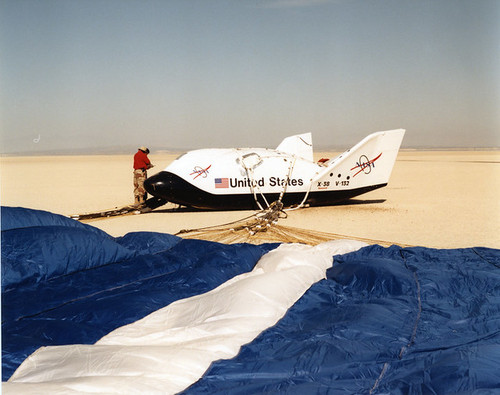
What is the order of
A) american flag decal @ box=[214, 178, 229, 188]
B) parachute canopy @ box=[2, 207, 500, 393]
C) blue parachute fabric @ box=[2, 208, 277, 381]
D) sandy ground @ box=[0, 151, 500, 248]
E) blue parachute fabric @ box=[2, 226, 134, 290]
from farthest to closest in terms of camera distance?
american flag decal @ box=[214, 178, 229, 188], sandy ground @ box=[0, 151, 500, 248], blue parachute fabric @ box=[2, 226, 134, 290], blue parachute fabric @ box=[2, 208, 277, 381], parachute canopy @ box=[2, 207, 500, 393]

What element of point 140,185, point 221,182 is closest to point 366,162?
point 221,182

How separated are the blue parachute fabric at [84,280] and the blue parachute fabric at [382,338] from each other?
0.78m

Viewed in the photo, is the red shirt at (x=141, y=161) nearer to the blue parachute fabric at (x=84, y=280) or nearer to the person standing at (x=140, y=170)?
the person standing at (x=140, y=170)

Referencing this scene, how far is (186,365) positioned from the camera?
2090mm

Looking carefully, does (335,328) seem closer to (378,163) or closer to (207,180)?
(207,180)

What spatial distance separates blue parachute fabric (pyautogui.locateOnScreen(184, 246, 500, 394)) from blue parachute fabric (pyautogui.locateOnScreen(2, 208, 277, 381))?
2.57 ft

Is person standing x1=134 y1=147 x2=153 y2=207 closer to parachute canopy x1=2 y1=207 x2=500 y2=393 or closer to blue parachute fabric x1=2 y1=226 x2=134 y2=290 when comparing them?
parachute canopy x1=2 y1=207 x2=500 y2=393

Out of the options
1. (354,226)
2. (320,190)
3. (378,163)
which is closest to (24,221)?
(354,226)

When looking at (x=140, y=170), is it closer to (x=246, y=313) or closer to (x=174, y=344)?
(x=246, y=313)

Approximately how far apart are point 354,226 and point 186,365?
5.48m

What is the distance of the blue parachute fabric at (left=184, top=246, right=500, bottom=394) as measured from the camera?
197 centimetres

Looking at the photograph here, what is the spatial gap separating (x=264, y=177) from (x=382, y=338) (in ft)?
18.2

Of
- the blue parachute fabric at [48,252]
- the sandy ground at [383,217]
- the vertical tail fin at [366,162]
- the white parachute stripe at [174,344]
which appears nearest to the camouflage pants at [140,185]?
the sandy ground at [383,217]

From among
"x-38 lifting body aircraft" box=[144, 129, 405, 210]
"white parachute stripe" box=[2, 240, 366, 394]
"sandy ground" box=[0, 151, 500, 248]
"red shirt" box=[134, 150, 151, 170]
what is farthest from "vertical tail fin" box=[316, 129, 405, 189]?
"white parachute stripe" box=[2, 240, 366, 394]
